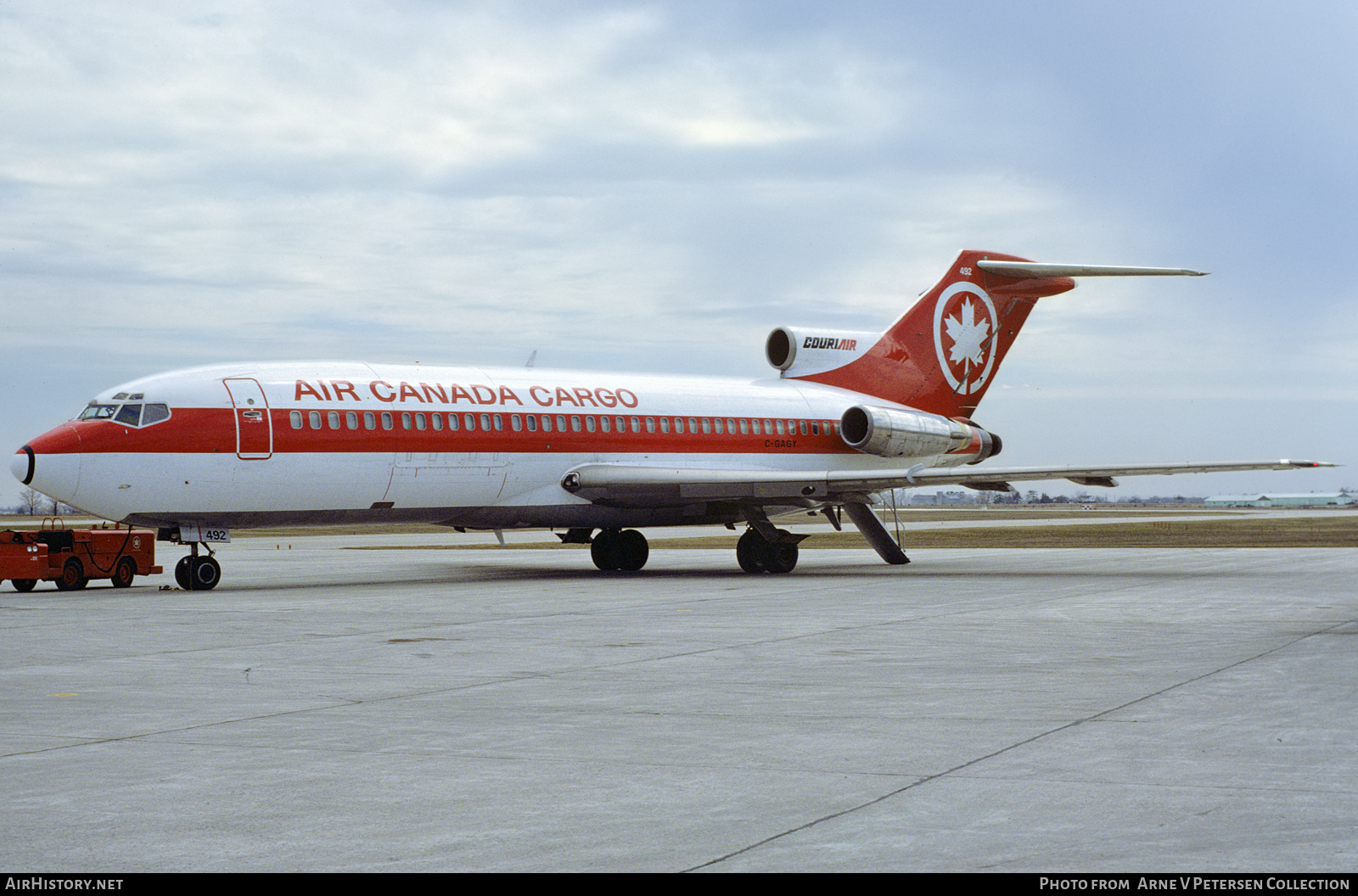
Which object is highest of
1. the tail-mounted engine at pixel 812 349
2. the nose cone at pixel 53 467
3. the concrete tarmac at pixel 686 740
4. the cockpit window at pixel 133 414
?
the tail-mounted engine at pixel 812 349

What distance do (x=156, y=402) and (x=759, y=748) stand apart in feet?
57.0

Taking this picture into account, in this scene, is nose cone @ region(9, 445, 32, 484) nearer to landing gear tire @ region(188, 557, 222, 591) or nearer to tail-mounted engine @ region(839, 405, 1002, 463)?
landing gear tire @ region(188, 557, 222, 591)

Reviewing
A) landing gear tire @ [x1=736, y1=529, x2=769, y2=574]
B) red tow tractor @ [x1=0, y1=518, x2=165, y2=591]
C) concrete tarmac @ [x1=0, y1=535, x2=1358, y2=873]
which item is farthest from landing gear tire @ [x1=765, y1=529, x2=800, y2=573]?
red tow tractor @ [x1=0, y1=518, x2=165, y2=591]

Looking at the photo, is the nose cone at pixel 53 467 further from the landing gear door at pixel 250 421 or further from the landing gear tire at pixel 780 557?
the landing gear tire at pixel 780 557

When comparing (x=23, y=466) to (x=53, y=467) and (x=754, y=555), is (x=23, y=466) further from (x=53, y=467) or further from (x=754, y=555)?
(x=754, y=555)

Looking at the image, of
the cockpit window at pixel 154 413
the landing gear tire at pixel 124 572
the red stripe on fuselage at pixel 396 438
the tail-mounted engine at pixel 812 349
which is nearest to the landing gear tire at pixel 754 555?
the red stripe on fuselage at pixel 396 438

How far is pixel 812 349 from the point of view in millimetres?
33719

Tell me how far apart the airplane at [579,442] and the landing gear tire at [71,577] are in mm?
2395

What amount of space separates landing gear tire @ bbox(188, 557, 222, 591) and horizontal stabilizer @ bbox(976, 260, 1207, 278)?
65.3 feet

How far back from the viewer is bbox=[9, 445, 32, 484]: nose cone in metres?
21.9

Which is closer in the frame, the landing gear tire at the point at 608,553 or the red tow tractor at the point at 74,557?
the red tow tractor at the point at 74,557

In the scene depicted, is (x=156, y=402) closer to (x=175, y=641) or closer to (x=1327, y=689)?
A: (x=175, y=641)

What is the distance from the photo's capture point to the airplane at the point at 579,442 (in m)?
22.7

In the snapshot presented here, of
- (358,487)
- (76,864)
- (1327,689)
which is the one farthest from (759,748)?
(358,487)
